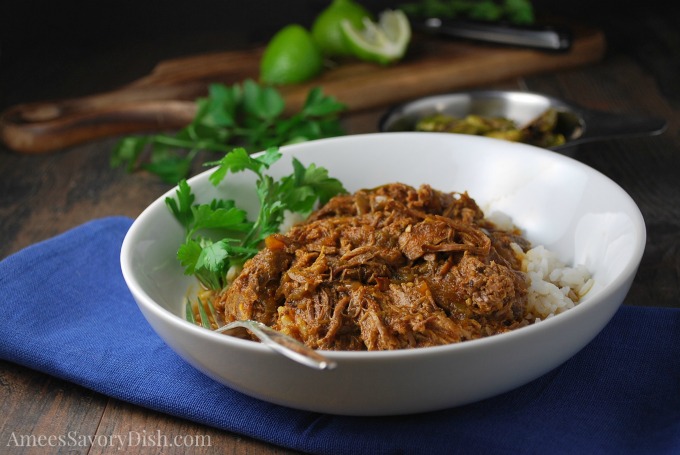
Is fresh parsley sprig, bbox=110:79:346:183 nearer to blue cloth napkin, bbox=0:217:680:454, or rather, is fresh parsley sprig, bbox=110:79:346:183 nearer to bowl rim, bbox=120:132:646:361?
blue cloth napkin, bbox=0:217:680:454

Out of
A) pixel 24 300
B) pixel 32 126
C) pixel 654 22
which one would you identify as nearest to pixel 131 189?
pixel 32 126

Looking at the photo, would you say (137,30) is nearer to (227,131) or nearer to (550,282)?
(227,131)

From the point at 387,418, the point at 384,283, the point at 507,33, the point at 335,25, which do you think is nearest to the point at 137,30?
the point at 335,25

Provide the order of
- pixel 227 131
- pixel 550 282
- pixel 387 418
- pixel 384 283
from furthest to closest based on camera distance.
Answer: pixel 227 131, pixel 550 282, pixel 384 283, pixel 387 418

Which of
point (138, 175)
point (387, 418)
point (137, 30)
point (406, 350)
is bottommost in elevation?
point (137, 30)

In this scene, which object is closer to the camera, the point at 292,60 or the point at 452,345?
the point at 452,345

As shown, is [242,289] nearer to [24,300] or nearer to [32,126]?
[24,300]
